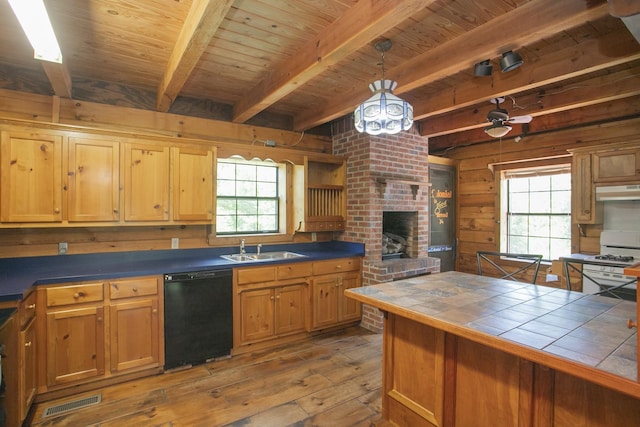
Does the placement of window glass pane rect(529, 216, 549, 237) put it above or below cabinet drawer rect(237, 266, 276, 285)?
above

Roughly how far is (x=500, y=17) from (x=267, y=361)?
328 centimetres

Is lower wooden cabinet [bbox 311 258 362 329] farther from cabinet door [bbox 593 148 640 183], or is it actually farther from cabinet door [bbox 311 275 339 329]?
cabinet door [bbox 593 148 640 183]

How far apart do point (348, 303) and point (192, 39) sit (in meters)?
3.08

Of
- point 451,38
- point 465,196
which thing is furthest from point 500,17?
point 465,196

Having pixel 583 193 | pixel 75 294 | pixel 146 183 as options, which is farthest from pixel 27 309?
pixel 583 193

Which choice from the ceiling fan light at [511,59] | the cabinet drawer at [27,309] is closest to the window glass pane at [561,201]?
the ceiling fan light at [511,59]

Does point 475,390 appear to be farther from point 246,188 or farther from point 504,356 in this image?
point 246,188

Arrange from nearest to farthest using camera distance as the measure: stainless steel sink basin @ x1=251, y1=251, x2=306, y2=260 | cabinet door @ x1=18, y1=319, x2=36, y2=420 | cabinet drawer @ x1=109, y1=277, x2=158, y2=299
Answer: cabinet door @ x1=18, y1=319, x2=36, y2=420, cabinet drawer @ x1=109, y1=277, x2=158, y2=299, stainless steel sink basin @ x1=251, y1=251, x2=306, y2=260

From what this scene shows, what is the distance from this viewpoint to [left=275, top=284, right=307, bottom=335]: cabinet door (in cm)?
343

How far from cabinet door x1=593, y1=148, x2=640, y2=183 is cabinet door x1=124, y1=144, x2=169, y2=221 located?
15.5 feet

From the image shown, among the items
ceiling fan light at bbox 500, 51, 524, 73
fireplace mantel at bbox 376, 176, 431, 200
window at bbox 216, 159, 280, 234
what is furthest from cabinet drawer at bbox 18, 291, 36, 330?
ceiling fan light at bbox 500, 51, 524, 73

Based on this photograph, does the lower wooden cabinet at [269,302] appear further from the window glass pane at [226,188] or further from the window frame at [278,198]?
the window glass pane at [226,188]

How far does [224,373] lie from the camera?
286cm

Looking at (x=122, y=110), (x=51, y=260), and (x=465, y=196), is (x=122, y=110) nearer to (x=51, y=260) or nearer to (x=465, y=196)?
(x=51, y=260)
